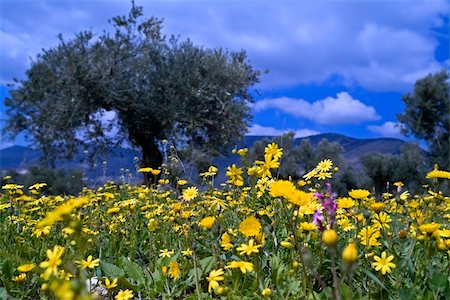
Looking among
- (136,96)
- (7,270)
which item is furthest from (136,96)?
(7,270)

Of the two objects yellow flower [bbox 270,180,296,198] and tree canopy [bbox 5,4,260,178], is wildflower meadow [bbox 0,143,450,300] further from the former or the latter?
tree canopy [bbox 5,4,260,178]

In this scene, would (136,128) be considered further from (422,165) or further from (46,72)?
(422,165)

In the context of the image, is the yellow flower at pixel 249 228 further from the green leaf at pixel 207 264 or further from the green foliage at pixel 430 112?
the green foliage at pixel 430 112

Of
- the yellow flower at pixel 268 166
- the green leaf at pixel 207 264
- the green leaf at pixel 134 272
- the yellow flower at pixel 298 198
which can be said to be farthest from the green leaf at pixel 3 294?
the yellow flower at pixel 298 198

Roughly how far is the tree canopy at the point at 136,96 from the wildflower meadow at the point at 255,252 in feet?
37.7

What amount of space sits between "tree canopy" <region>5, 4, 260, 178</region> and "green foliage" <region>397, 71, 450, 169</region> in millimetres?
10890

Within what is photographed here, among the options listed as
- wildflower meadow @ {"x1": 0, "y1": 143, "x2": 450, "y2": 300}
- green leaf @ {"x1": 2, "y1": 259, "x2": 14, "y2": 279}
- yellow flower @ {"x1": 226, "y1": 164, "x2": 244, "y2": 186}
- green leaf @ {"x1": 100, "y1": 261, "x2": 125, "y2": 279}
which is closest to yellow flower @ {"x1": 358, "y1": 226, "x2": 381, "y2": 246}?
wildflower meadow @ {"x1": 0, "y1": 143, "x2": 450, "y2": 300}

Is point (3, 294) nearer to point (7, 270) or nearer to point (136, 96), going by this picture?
point (7, 270)

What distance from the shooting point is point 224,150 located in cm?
1673

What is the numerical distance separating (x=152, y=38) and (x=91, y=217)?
46.7 ft

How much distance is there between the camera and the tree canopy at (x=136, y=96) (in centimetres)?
1481

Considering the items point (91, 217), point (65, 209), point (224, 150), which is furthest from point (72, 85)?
point (65, 209)

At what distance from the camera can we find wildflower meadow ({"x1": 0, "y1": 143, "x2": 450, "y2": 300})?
67.2 inches

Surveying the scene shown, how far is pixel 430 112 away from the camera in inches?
913
